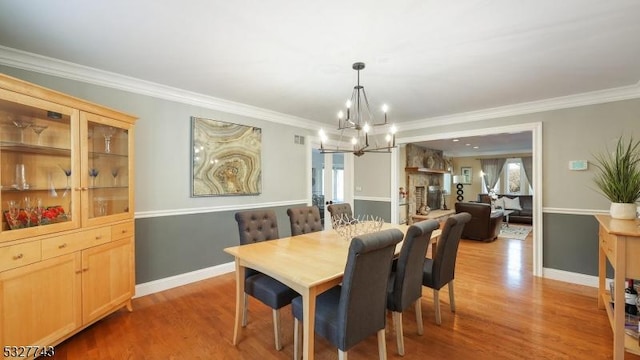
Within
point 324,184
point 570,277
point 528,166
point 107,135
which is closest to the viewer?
point 107,135

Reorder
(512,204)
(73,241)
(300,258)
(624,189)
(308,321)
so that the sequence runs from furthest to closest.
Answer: (512,204)
(624,189)
(73,241)
(300,258)
(308,321)

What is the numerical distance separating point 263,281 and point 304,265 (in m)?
0.55

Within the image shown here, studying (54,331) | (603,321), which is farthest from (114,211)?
(603,321)

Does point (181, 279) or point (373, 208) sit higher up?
point (373, 208)

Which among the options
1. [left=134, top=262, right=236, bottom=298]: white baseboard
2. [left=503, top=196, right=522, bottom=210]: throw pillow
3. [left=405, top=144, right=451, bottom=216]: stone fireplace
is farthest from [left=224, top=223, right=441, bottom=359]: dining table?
[left=503, top=196, right=522, bottom=210]: throw pillow

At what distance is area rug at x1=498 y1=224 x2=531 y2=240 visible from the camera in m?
6.40

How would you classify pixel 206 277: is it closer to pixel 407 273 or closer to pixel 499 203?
pixel 407 273

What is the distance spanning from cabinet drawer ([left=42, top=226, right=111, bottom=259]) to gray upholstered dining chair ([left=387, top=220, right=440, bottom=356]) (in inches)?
97.9

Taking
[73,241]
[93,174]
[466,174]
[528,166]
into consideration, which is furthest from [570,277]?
[466,174]

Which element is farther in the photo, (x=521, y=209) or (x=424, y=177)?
(x=521, y=209)

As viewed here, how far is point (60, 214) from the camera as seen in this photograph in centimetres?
219

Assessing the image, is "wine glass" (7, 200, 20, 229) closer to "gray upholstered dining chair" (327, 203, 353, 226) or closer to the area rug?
Result: "gray upholstered dining chair" (327, 203, 353, 226)

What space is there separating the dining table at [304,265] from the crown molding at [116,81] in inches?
86.9

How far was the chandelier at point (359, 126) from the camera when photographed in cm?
255
